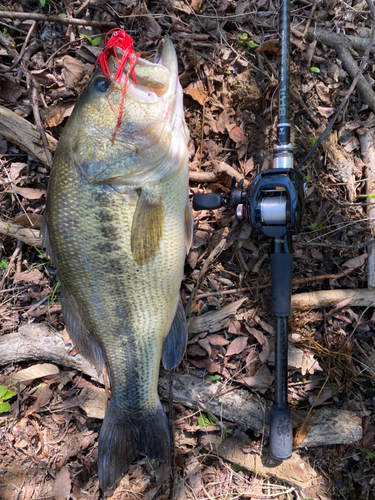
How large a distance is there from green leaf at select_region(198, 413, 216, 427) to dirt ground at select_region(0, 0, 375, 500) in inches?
0.7

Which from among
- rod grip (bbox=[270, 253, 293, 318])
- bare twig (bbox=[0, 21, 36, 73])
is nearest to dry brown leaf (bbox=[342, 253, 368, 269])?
rod grip (bbox=[270, 253, 293, 318])

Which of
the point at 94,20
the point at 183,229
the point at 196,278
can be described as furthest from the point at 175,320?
the point at 94,20

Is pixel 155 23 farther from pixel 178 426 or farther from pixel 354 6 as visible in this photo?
pixel 178 426

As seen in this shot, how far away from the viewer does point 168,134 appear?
2225 mm

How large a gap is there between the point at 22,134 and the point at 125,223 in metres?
1.43

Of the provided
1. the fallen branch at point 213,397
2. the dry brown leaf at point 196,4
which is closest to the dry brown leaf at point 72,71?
the dry brown leaf at point 196,4

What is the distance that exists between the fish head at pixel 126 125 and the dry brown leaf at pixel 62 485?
2.48 metres

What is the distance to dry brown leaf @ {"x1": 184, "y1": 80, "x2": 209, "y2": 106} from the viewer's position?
2.89m

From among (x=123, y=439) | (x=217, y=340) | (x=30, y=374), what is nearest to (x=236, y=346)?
(x=217, y=340)

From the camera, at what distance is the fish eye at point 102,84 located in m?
2.19

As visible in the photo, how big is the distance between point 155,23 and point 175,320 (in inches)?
98.9

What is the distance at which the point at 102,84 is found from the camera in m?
2.19

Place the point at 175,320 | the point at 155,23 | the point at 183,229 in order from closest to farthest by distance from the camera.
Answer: the point at 183,229
the point at 175,320
the point at 155,23

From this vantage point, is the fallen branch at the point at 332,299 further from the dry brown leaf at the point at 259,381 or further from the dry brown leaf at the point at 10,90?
the dry brown leaf at the point at 10,90
